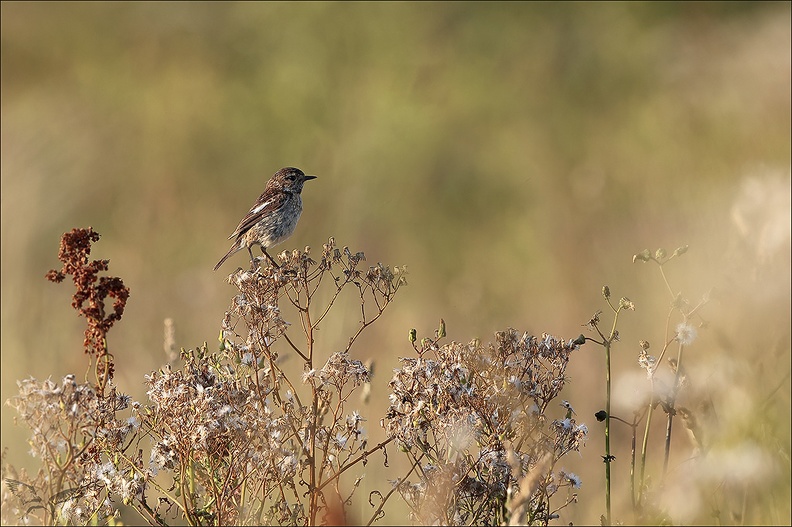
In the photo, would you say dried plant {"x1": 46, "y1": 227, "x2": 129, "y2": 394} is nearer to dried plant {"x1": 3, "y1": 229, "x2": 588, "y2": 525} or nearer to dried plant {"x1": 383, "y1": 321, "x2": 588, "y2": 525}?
dried plant {"x1": 3, "y1": 229, "x2": 588, "y2": 525}

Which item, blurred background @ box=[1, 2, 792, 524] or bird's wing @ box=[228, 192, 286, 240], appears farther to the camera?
bird's wing @ box=[228, 192, 286, 240]

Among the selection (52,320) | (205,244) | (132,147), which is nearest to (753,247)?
(52,320)

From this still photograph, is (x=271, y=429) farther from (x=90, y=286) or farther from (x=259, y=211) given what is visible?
(x=259, y=211)

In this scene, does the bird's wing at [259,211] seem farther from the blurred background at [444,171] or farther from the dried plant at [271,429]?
the dried plant at [271,429]

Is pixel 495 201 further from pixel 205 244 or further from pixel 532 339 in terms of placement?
pixel 532 339

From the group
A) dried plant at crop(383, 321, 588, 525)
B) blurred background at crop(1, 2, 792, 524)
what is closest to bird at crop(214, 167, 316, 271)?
blurred background at crop(1, 2, 792, 524)

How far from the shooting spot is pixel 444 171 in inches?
614

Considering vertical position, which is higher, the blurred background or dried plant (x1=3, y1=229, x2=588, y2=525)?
the blurred background

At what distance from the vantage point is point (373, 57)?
19.0 m

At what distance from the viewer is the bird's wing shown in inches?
225

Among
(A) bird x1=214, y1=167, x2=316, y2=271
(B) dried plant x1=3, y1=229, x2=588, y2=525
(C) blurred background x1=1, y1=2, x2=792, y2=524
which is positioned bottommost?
(B) dried plant x1=3, y1=229, x2=588, y2=525

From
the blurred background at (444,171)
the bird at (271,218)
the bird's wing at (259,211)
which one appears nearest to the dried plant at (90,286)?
the blurred background at (444,171)

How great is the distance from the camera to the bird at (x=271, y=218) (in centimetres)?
573

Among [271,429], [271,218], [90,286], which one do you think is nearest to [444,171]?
[271,218]
